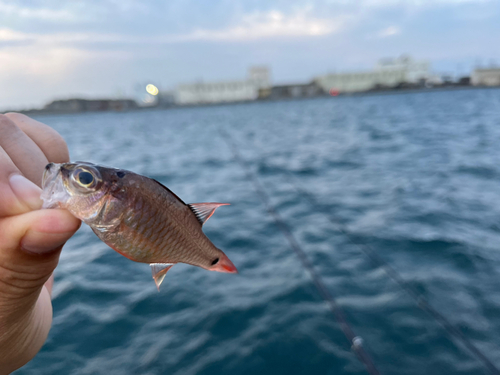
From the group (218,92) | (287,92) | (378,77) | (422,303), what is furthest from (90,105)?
(422,303)

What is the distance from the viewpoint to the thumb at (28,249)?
3.15 feet

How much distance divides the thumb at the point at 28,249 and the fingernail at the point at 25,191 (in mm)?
51

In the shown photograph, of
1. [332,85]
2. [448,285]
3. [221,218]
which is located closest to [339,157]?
[221,218]

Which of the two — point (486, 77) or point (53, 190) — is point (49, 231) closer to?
point (53, 190)

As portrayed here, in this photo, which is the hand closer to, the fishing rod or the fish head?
the fish head

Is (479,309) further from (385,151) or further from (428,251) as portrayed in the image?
(385,151)

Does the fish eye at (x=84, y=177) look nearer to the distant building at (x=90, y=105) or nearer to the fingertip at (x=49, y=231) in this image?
the fingertip at (x=49, y=231)

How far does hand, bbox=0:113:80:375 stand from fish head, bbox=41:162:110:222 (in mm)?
33

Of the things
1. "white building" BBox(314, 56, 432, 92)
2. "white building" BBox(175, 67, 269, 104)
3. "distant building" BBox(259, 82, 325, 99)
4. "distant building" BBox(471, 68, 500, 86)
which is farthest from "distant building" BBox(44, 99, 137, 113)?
"distant building" BBox(471, 68, 500, 86)

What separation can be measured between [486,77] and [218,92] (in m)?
100

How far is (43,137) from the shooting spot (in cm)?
143

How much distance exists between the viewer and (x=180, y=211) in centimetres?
121

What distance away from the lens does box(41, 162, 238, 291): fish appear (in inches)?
41.6

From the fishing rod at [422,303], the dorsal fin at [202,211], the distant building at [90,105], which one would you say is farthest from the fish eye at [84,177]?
the distant building at [90,105]
